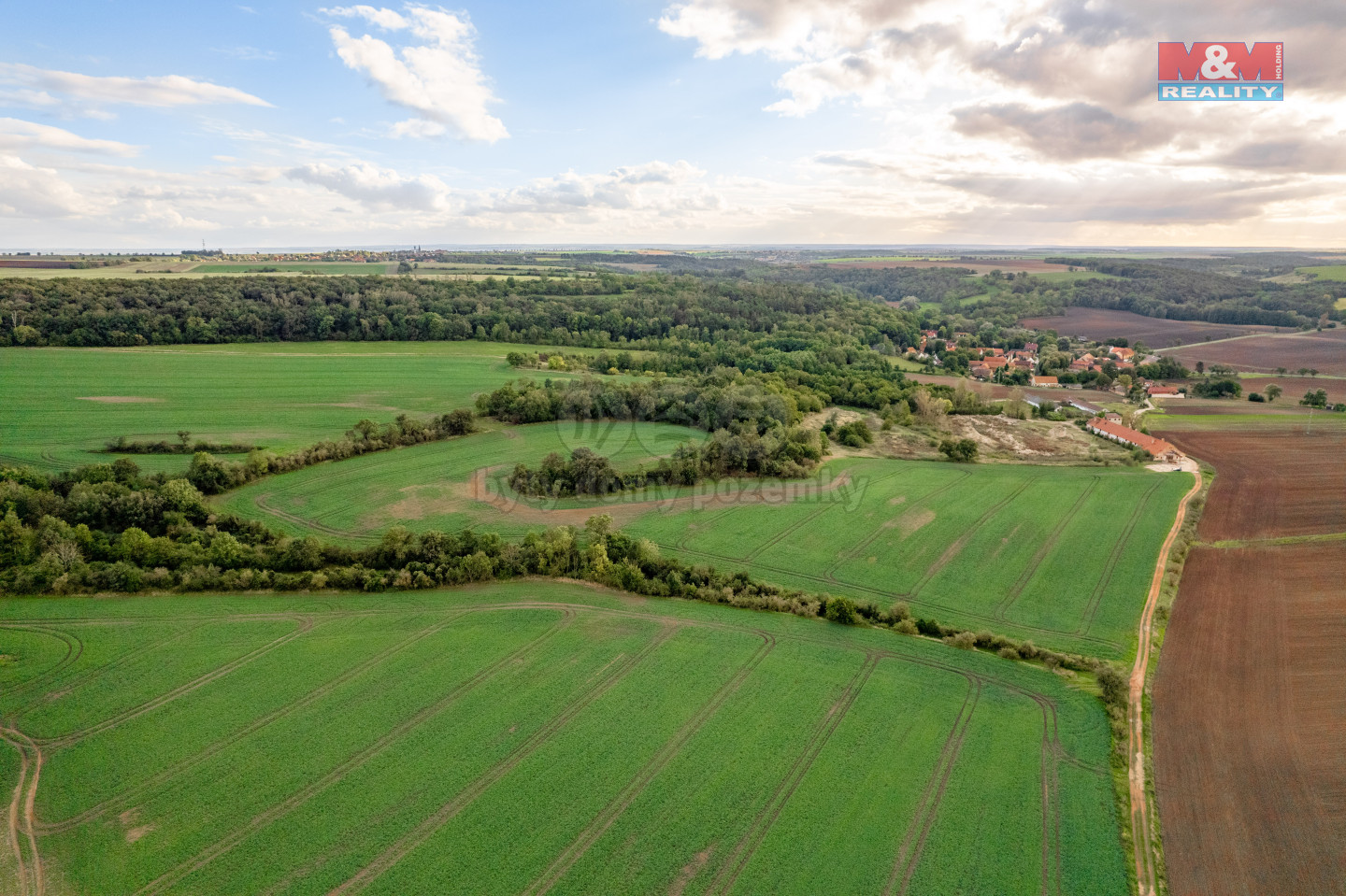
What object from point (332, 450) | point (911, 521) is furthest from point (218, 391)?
point (911, 521)

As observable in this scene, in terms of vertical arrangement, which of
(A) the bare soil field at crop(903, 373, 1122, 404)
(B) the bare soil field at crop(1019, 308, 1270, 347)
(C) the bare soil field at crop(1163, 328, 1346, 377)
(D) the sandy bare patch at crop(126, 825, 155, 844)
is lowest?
(D) the sandy bare patch at crop(126, 825, 155, 844)

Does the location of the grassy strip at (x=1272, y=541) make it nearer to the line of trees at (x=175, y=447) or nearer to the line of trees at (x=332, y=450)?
the line of trees at (x=332, y=450)

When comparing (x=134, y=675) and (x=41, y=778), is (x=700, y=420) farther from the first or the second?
(x=41, y=778)

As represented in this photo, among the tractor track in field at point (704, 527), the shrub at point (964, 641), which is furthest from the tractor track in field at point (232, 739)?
the shrub at point (964, 641)

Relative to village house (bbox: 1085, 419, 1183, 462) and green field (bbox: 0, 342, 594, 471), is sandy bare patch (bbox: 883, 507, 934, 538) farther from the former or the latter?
green field (bbox: 0, 342, 594, 471)

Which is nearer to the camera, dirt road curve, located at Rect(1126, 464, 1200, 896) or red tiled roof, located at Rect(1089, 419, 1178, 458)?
dirt road curve, located at Rect(1126, 464, 1200, 896)

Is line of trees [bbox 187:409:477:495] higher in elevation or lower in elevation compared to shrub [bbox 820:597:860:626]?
higher

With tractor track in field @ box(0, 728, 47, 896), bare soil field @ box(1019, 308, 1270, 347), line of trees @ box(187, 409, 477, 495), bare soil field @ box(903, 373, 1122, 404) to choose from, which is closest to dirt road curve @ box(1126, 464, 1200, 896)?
tractor track in field @ box(0, 728, 47, 896)

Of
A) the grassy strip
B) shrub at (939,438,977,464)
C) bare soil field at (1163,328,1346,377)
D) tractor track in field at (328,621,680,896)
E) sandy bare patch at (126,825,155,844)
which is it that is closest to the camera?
tractor track in field at (328,621,680,896)
